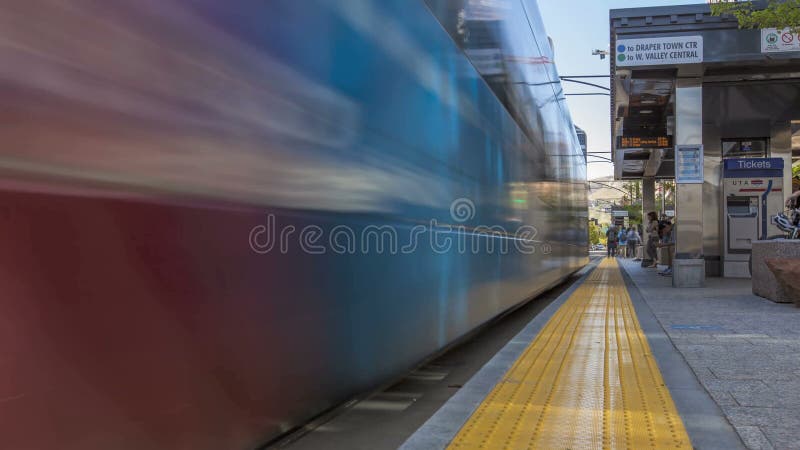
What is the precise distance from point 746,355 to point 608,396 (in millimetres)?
1956

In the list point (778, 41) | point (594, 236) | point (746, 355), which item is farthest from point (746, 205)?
point (594, 236)

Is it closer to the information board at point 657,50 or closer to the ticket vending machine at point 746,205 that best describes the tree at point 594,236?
the ticket vending machine at point 746,205

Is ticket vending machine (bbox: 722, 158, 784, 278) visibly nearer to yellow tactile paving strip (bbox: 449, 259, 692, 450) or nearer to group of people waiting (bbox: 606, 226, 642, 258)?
yellow tactile paving strip (bbox: 449, 259, 692, 450)

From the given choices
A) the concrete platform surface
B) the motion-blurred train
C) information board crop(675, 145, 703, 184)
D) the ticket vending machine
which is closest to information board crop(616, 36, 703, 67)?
information board crop(675, 145, 703, 184)

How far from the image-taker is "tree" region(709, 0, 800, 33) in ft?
35.8

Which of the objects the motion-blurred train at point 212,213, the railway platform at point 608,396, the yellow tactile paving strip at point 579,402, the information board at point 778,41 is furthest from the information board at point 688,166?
the motion-blurred train at point 212,213

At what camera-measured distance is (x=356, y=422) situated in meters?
3.80

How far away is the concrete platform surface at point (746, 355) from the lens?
3.37 metres

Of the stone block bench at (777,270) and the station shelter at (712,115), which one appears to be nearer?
the stone block bench at (777,270)

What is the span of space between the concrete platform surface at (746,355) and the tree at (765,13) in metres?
4.37

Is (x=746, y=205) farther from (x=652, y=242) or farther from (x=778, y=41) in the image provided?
(x=652, y=242)

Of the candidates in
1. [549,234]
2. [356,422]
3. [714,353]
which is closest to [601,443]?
[356,422]

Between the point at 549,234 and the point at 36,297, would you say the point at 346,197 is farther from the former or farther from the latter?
the point at 549,234

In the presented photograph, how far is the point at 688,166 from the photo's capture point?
13430 millimetres
